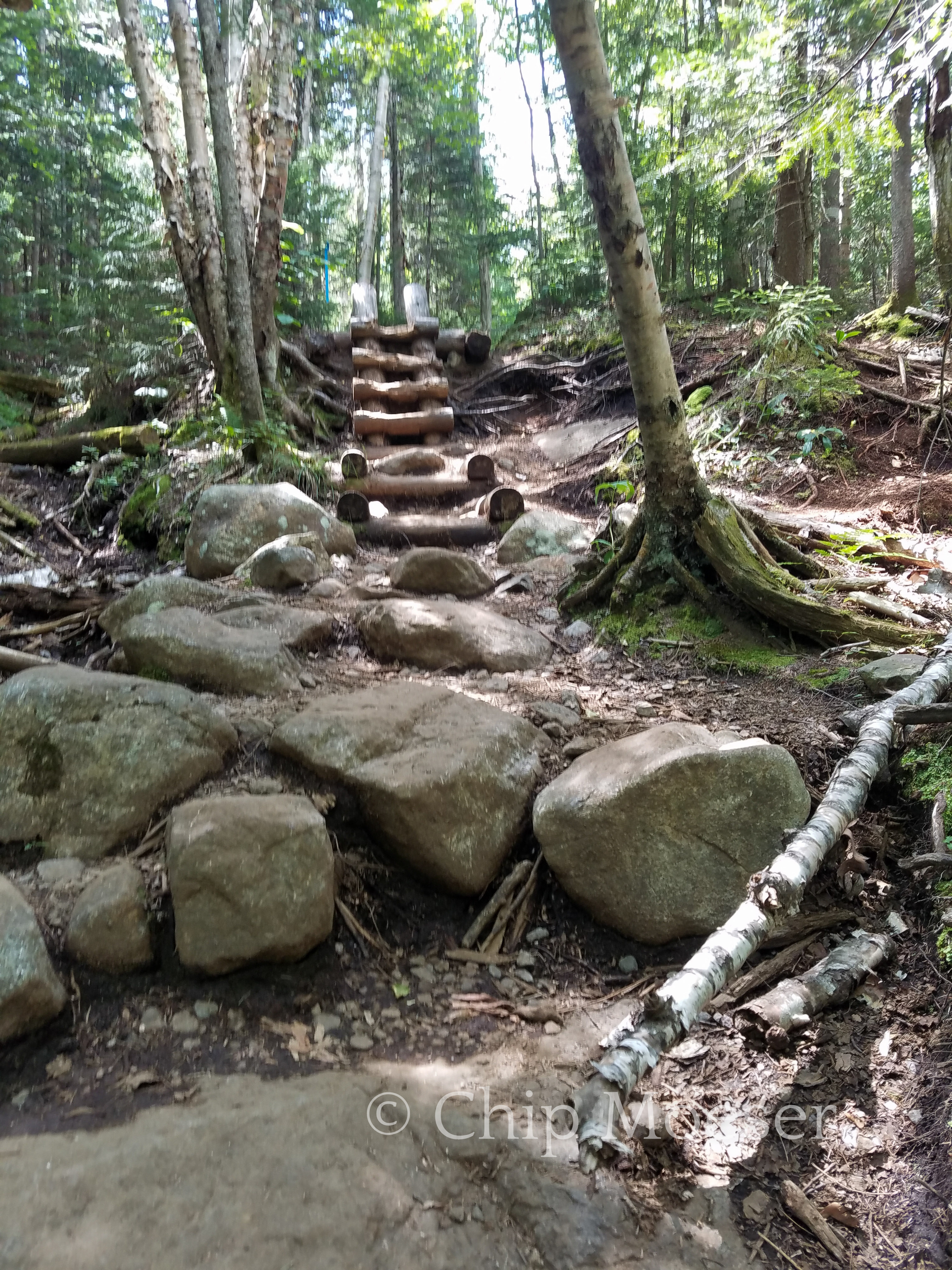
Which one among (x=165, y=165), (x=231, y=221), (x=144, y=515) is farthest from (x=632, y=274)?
(x=165, y=165)

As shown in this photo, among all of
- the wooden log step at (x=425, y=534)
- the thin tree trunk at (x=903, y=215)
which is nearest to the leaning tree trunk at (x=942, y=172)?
the thin tree trunk at (x=903, y=215)

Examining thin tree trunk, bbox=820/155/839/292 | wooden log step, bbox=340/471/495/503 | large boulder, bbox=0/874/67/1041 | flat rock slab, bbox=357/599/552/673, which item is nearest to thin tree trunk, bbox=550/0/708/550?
flat rock slab, bbox=357/599/552/673

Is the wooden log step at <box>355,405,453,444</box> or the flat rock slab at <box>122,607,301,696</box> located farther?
the wooden log step at <box>355,405,453,444</box>

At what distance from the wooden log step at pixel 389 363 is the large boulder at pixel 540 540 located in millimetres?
4850

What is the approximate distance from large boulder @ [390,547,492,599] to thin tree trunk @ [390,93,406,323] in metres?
12.7

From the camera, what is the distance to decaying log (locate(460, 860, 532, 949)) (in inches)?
113

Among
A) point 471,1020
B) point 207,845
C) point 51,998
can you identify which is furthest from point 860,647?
point 51,998

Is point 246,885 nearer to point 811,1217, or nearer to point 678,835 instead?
point 678,835

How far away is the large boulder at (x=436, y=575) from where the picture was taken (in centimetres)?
550

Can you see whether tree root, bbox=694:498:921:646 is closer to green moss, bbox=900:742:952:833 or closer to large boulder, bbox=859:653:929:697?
large boulder, bbox=859:653:929:697

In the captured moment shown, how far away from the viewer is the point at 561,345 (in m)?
11.3

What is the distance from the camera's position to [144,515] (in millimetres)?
7121

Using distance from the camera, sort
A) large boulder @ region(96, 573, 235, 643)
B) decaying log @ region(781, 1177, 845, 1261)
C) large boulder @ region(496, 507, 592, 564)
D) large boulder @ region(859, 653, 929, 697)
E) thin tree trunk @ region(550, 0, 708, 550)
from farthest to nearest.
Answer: large boulder @ region(496, 507, 592, 564) < large boulder @ region(96, 573, 235, 643) < thin tree trunk @ region(550, 0, 708, 550) < large boulder @ region(859, 653, 929, 697) < decaying log @ region(781, 1177, 845, 1261)

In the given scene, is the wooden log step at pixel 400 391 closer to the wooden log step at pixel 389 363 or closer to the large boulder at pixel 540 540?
the wooden log step at pixel 389 363
